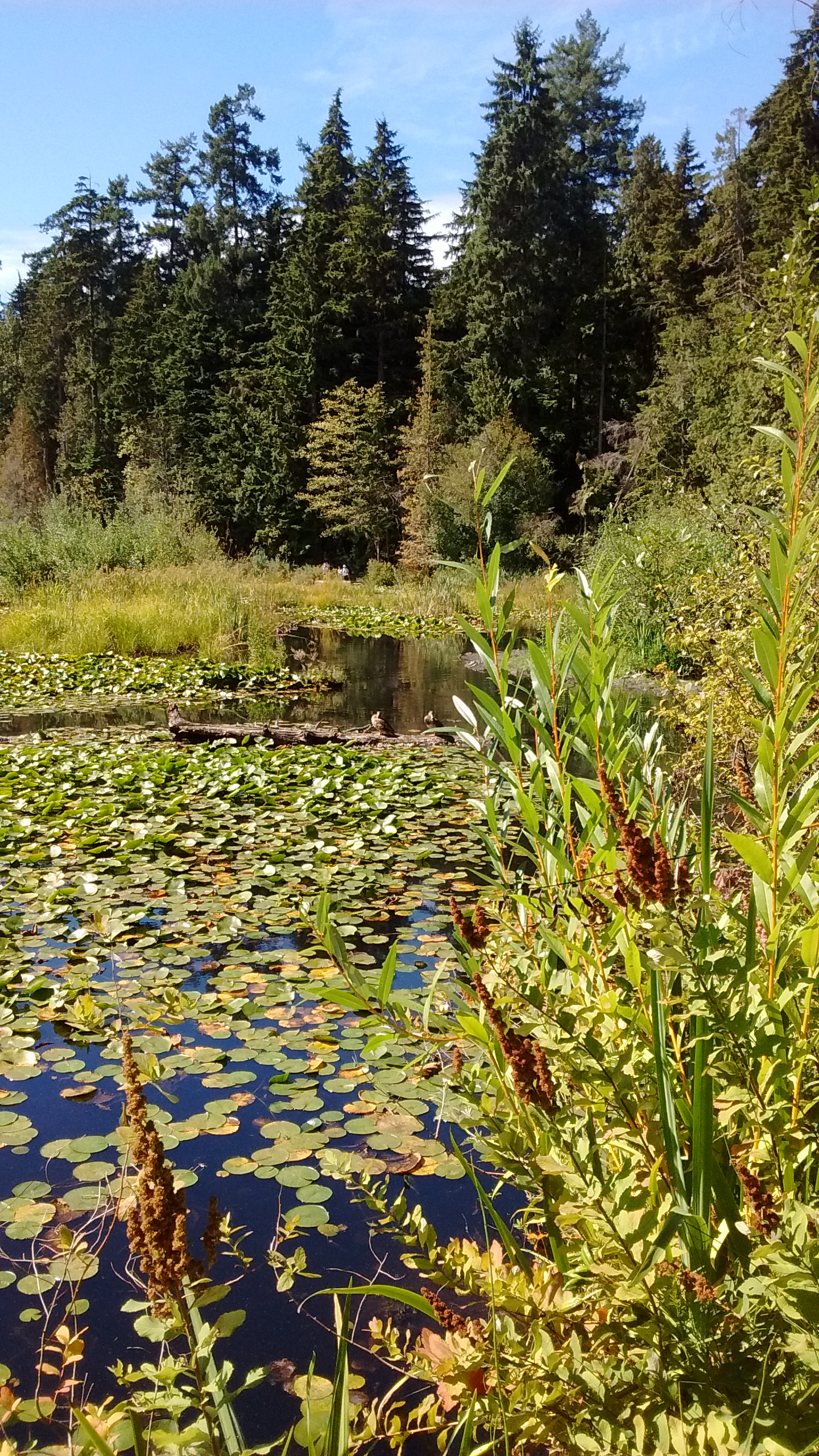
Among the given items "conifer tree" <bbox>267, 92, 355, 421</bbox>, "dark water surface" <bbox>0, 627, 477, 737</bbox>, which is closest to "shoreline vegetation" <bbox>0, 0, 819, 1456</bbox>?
"dark water surface" <bbox>0, 627, 477, 737</bbox>

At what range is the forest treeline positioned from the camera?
80.0ft

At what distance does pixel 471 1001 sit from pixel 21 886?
117 inches

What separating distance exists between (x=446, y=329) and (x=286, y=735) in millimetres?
27879

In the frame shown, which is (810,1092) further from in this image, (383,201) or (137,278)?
(137,278)

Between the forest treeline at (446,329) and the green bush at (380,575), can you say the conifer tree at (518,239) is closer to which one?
the forest treeline at (446,329)

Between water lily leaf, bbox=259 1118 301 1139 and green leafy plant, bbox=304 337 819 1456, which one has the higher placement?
green leafy plant, bbox=304 337 819 1456

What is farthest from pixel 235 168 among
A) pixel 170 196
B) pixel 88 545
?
pixel 88 545

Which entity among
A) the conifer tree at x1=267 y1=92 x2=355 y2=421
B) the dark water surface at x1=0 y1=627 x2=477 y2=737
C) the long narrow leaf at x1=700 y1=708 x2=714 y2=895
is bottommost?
the dark water surface at x1=0 y1=627 x2=477 y2=737

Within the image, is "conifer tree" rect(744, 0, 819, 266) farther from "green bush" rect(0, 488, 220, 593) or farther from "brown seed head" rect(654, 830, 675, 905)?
"brown seed head" rect(654, 830, 675, 905)

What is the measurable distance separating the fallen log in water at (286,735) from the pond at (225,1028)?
0.90m

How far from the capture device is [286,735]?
6996mm

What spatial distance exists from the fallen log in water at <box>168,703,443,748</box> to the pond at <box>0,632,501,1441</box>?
899 millimetres

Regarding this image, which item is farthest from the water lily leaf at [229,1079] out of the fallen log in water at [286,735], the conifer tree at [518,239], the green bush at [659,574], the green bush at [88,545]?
the conifer tree at [518,239]

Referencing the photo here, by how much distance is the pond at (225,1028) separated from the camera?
74.7 inches
